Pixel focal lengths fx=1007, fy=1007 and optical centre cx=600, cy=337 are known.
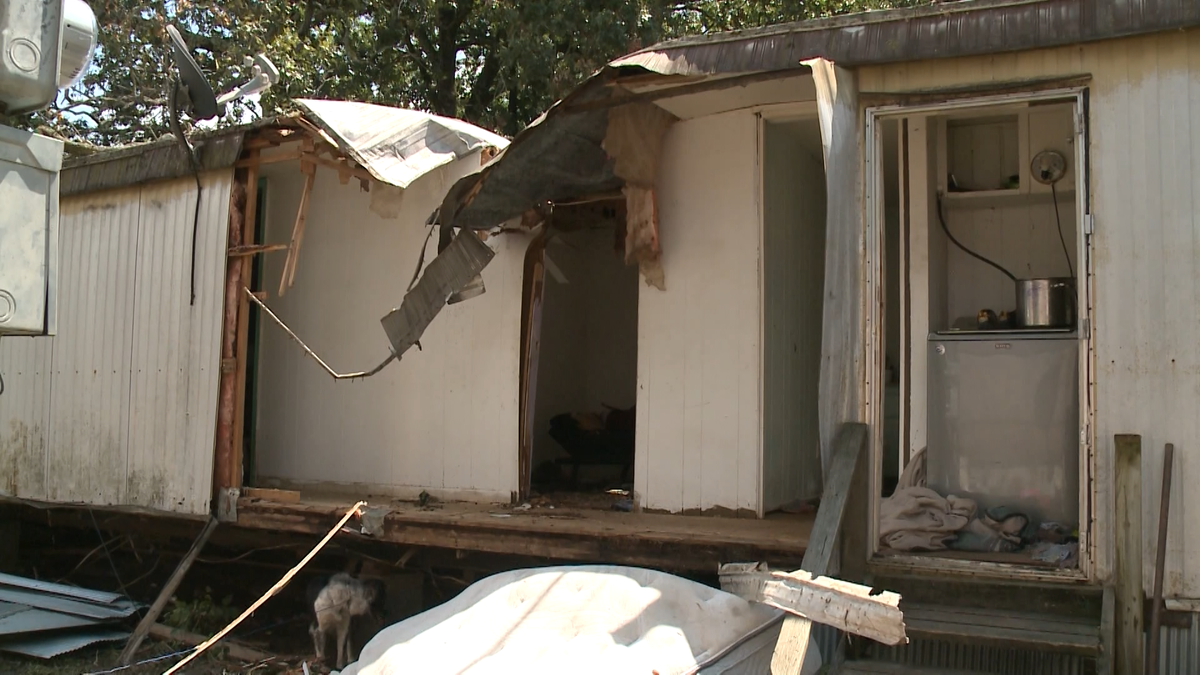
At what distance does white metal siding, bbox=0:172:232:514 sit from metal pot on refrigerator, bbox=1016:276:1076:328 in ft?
18.7

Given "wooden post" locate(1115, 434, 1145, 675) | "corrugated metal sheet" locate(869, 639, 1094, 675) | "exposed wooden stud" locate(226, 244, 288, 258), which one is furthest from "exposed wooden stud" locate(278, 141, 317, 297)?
"wooden post" locate(1115, 434, 1145, 675)

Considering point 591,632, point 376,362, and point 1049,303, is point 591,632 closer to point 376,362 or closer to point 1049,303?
point 1049,303

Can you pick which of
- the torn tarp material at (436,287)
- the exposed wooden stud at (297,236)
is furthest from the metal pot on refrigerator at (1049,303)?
the exposed wooden stud at (297,236)

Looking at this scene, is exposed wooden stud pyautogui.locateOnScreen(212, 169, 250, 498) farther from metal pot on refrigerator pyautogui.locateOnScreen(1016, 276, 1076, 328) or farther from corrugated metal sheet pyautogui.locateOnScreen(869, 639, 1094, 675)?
metal pot on refrigerator pyautogui.locateOnScreen(1016, 276, 1076, 328)

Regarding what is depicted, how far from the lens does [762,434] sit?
20.6 ft

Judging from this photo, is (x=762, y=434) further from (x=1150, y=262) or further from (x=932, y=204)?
(x=1150, y=262)

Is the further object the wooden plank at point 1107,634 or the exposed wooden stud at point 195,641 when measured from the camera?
the exposed wooden stud at point 195,641

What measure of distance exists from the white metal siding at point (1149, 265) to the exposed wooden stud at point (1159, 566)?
8cm

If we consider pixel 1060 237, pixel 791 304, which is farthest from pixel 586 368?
pixel 1060 237

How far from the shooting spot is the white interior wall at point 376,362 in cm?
732

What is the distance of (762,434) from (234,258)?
13.9 ft

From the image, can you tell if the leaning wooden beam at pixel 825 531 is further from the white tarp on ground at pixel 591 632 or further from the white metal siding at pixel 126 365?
the white metal siding at pixel 126 365

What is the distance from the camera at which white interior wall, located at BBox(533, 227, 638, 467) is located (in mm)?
9141

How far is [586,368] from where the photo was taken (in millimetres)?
9766
